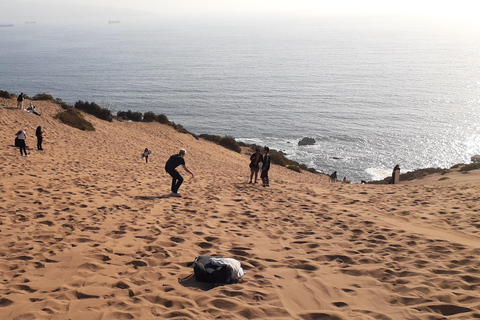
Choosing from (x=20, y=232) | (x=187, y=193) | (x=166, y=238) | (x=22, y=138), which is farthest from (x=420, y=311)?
(x=22, y=138)

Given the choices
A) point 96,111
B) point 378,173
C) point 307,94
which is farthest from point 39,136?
point 307,94

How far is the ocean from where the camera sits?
47469mm

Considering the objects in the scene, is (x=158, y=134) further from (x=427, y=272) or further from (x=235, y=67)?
(x=235, y=67)

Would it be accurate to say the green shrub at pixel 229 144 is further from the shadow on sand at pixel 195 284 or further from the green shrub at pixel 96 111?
the shadow on sand at pixel 195 284

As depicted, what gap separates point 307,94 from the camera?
7750 centimetres

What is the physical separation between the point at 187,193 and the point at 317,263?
6.29m

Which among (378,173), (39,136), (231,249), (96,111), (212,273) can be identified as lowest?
(378,173)

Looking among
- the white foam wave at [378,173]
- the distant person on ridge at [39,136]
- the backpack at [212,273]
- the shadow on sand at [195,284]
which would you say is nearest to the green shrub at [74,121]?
the distant person on ridge at [39,136]

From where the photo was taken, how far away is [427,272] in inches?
225

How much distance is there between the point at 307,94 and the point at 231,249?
73360 mm

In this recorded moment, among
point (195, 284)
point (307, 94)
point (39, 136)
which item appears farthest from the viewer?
point (307, 94)

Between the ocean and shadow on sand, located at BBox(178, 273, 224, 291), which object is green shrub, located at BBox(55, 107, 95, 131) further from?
the ocean

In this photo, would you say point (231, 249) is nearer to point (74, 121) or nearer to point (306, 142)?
point (74, 121)

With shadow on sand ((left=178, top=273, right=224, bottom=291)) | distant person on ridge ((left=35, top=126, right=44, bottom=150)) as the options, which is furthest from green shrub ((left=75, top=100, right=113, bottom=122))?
shadow on sand ((left=178, top=273, right=224, bottom=291))
